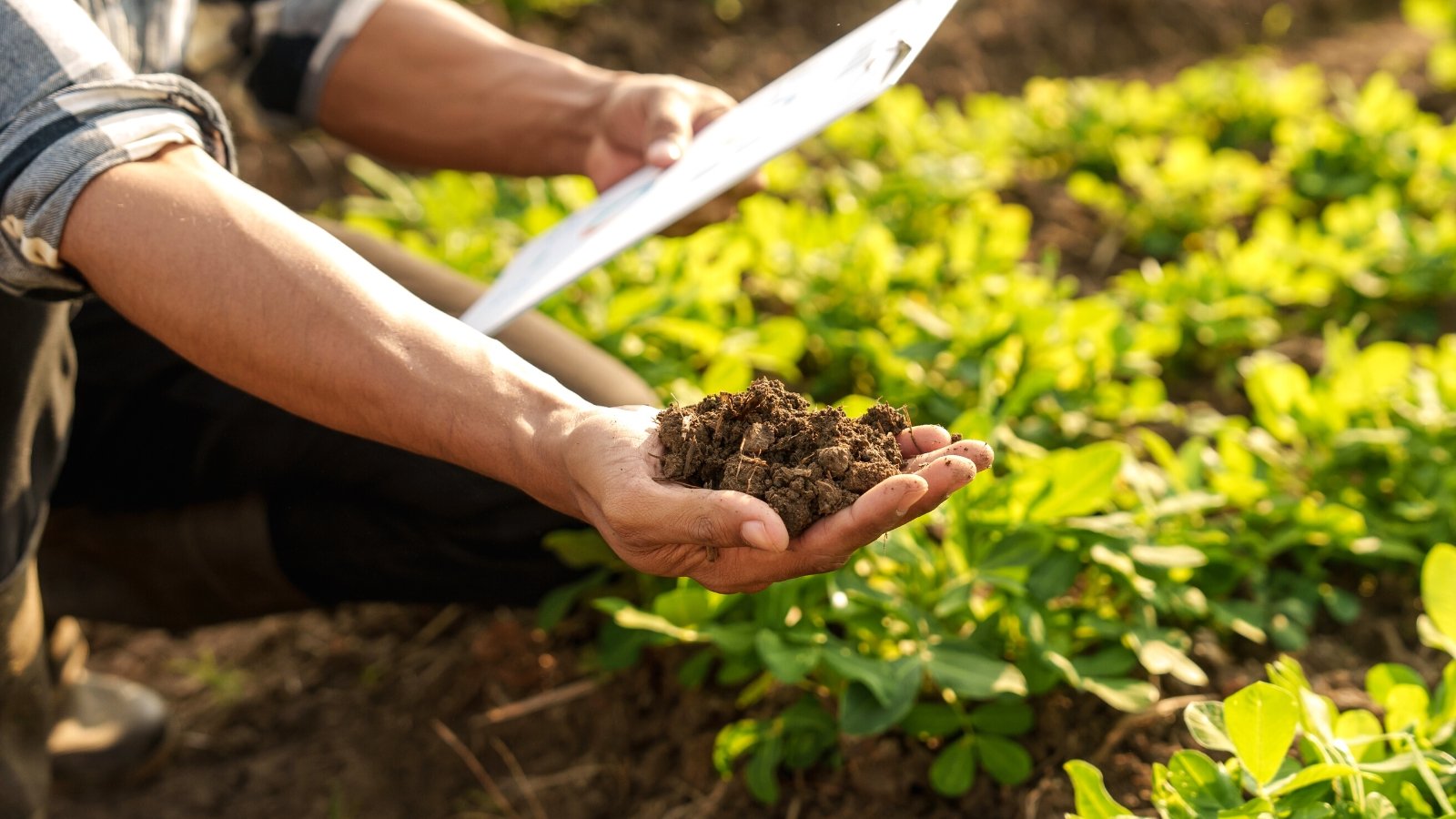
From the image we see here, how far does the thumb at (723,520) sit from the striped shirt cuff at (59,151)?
0.73 metres

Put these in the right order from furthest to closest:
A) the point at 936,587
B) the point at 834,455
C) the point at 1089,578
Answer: the point at 1089,578, the point at 936,587, the point at 834,455

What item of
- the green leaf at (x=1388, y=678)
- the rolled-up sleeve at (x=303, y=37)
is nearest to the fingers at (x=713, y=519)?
the green leaf at (x=1388, y=678)

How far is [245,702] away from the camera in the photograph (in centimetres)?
239

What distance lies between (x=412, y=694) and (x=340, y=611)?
1.24ft

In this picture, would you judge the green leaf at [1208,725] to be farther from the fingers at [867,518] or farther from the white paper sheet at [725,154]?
the white paper sheet at [725,154]

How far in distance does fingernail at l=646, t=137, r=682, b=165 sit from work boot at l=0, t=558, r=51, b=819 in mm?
1039

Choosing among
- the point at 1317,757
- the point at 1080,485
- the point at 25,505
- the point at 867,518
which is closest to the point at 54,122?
the point at 25,505

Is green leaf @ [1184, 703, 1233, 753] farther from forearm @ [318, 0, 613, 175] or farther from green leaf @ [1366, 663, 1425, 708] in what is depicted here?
forearm @ [318, 0, 613, 175]

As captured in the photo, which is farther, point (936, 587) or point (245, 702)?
point (245, 702)

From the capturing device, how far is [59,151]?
52.1 inches

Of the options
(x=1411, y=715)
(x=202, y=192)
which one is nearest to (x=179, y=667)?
(x=202, y=192)

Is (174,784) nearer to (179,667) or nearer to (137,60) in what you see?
(179,667)

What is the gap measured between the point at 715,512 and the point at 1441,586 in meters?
0.98

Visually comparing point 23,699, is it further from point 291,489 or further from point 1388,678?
point 1388,678
